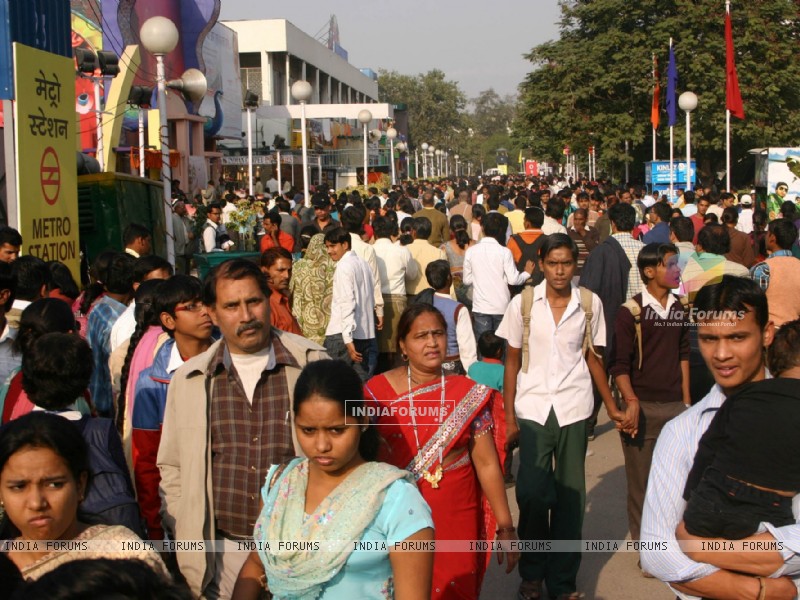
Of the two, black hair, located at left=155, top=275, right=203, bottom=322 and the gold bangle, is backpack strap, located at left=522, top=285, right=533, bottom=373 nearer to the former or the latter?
black hair, located at left=155, top=275, right=203, bottom=322

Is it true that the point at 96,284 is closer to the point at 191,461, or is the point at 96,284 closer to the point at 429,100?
the point at 191,461

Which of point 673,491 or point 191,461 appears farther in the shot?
point 191,461

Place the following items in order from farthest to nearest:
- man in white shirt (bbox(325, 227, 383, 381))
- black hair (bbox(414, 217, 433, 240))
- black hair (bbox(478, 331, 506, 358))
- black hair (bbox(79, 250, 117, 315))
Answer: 1. black hair (bbox(414, 217, 433, 240))
2. man in white shirt (bbox(325, 227, 383, 381))
3. black hair (bbox(478, 331, 506, 358))
4. black hair (bbox(79, 250, 117, 315))

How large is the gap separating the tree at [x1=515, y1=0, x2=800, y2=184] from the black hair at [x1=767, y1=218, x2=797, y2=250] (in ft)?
90.5

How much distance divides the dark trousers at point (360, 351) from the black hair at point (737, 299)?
4811 millimetres

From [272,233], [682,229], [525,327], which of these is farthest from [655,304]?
[272,233]

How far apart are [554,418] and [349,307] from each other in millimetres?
2960

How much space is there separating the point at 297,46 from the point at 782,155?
37.8 m

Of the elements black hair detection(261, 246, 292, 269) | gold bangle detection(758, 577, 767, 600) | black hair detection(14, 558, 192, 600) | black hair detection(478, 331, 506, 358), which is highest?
black hair detection(261, 246, 292, 269)

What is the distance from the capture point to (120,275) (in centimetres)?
579

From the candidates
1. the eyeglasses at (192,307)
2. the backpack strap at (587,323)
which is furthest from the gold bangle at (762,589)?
the eyeglasses at (192,307)

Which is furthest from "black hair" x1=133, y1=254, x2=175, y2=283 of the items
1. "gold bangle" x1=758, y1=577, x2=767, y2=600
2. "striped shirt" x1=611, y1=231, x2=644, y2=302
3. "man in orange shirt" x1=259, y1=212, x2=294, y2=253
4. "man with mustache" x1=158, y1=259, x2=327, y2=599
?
"man in orange shirt" x1=259, y1=212, x2=294, y2=253

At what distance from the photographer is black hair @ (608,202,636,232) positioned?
8.08 meters
